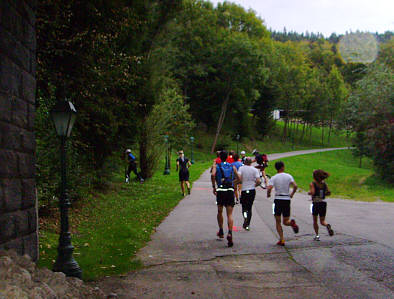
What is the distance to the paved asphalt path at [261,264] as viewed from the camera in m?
6.01

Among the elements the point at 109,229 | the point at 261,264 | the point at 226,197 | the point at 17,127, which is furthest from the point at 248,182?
the point at 17,127

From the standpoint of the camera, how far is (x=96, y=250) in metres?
8.50

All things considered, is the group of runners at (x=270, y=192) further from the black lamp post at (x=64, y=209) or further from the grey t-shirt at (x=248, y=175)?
the black lamp post at (x=64, y=209)

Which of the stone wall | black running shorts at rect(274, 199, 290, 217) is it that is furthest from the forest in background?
black running shorts at rect(274, 199, 290, 217)

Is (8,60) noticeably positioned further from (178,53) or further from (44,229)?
(178,53)

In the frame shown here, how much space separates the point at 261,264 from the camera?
7.52 metres

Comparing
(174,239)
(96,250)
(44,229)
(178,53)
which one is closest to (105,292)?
(96,250)

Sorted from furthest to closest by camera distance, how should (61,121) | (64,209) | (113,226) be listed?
(113,226) → (61,121) → (64,209)

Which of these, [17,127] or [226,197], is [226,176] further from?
[17,127]

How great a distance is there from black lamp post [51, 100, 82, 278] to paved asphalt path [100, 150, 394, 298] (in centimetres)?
62

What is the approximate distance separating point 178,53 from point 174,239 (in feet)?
152

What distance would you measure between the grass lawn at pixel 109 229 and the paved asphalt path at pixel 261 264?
0.39 meters

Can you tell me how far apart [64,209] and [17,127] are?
1.88 m

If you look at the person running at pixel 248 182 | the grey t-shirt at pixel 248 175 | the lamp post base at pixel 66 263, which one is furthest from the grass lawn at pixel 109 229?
the grey t-shirt at pixel 248 175
